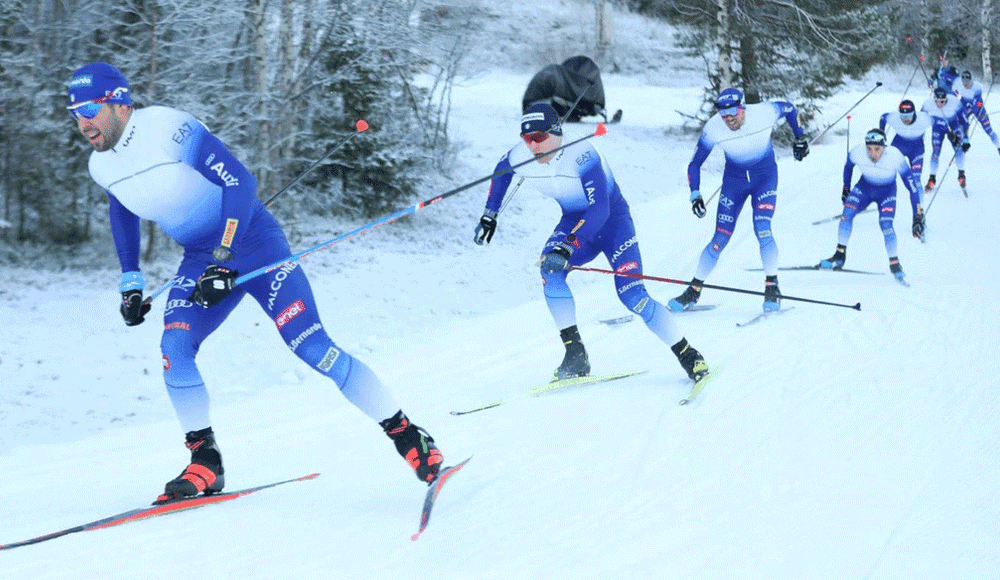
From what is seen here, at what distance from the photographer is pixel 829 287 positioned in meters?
10.0

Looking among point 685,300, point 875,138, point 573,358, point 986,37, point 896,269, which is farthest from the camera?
point 986,37

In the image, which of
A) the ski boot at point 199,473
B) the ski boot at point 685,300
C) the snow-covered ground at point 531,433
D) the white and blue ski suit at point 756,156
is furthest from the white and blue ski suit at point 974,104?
the ski boot at point 199,473

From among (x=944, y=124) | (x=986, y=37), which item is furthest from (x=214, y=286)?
(x=986, y=37)

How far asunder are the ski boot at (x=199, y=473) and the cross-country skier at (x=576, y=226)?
7.42 ft

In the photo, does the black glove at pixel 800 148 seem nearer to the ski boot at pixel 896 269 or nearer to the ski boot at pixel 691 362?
the ski boot at pixel 896 269

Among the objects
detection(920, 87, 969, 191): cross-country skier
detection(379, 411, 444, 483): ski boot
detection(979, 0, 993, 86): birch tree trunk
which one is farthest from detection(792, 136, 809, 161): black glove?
detection(979, 0, 993, 86): birch tree trunk

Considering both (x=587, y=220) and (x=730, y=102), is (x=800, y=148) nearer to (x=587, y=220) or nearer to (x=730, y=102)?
(x=730, y=102)

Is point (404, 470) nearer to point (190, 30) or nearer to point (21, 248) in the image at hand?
point (21, 248)

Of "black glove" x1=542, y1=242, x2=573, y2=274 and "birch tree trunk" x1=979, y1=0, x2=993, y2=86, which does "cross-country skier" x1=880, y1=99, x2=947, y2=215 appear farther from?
"birch tree trunk" x1=979, y1=0, x2=993, y2=86

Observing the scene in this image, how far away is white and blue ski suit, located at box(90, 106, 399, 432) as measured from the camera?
4031mm

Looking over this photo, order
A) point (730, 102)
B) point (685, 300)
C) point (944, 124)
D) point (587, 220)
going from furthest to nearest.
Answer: point (944, 124) → point (685, 300) → point (730, 102) → point (587, 220)

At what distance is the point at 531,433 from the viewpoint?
555 centimetres

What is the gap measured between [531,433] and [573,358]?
120 centimetres

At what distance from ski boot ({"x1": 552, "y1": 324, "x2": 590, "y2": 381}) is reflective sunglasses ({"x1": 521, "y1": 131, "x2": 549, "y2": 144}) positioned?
1.36 meters
